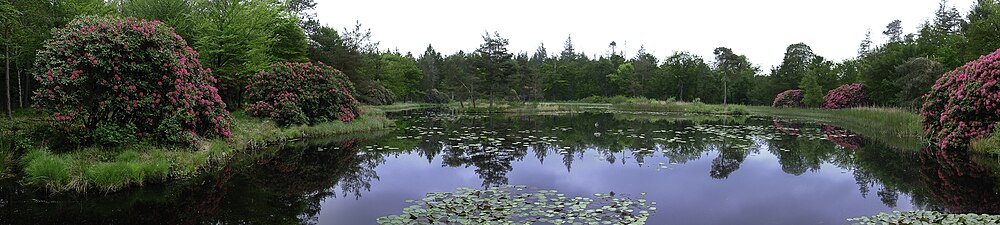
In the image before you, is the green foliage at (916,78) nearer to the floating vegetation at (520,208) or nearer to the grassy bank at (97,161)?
the floating vegetation at (520,208)

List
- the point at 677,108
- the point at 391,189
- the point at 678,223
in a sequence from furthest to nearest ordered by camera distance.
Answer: the point at 677,108, the point at 391,189, the point at 678,223

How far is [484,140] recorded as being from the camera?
56.4 ft

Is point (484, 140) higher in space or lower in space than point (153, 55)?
lower

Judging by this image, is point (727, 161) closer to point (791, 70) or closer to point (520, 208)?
point (520, 208)

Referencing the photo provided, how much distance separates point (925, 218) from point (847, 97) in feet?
126

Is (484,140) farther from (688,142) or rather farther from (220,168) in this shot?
(220,168)

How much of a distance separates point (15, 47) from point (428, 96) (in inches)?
1876

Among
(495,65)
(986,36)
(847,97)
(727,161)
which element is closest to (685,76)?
(847,97)

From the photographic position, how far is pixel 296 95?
59.5 feet

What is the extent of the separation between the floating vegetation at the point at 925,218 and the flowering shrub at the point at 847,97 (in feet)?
117

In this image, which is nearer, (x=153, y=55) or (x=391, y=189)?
(x=391, y=189)

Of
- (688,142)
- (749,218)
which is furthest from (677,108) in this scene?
(749,218)

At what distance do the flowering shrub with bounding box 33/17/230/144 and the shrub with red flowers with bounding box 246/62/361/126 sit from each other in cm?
637

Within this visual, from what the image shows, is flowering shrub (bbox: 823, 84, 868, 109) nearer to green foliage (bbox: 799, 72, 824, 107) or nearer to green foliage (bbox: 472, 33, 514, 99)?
green foliage (bbox: 799, 72, 824, 107)
